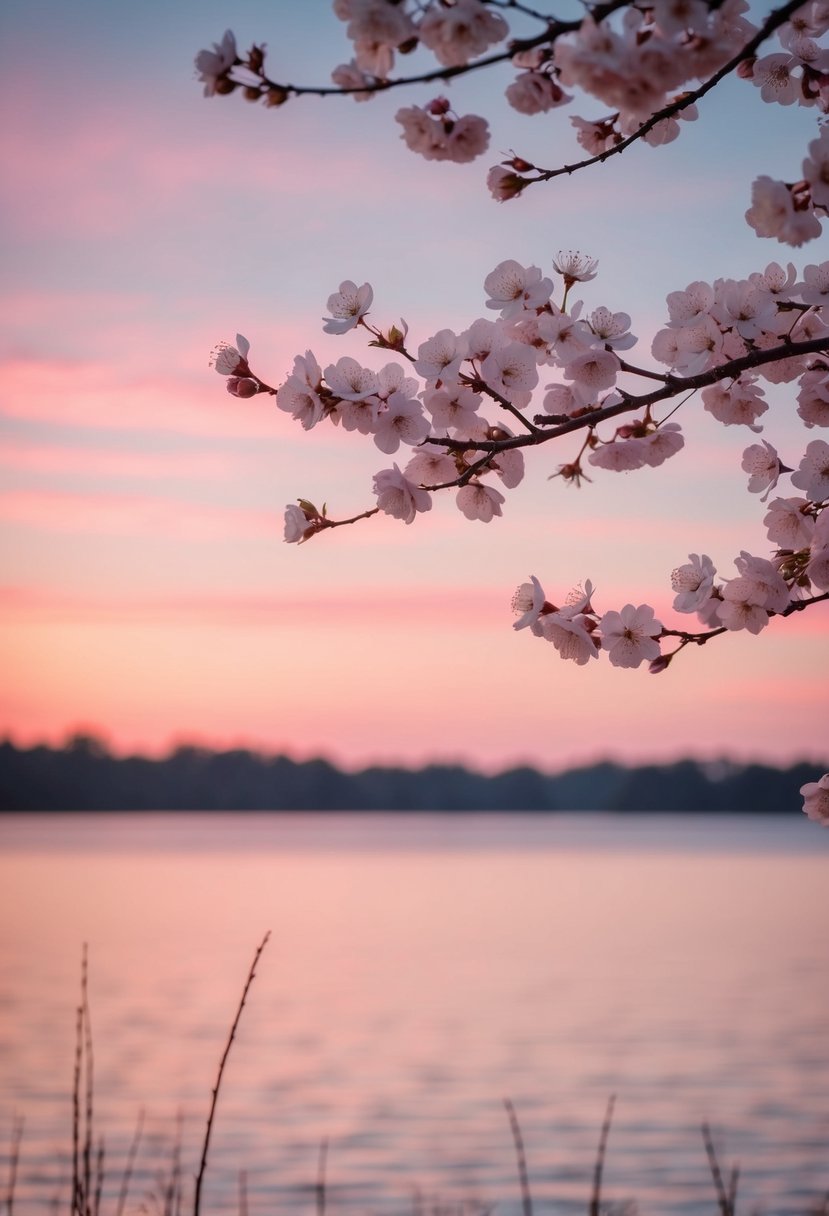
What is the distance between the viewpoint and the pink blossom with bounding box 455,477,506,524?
152 inches

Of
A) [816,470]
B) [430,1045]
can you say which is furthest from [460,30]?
[430,1045]

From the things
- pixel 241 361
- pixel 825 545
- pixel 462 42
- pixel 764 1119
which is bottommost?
pixel 764 1119

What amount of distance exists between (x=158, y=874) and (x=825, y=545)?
190ft

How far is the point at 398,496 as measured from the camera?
3.65 m

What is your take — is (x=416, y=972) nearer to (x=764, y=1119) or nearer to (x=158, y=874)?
(x=764, y=1119)

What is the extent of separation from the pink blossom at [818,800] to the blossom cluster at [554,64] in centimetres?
157

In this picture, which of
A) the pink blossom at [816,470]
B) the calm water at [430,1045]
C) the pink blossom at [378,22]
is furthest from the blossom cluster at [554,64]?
the calm water at [430,1045]

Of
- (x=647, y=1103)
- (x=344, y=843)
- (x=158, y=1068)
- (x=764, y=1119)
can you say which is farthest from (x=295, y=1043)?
(x=344, y=843)

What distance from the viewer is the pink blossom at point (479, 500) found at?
12.7 ft

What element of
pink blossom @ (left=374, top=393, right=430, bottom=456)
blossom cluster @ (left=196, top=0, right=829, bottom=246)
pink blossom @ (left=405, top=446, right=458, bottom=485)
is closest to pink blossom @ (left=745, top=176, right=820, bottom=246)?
blossom cluster @ (left=196, top=0, right=829, bottom=246)

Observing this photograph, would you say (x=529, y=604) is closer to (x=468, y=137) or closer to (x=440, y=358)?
(x=440, y=358)

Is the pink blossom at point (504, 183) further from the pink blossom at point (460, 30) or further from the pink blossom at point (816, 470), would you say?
the pink blossom at point (816, 470)

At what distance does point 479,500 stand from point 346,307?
62 centimetres

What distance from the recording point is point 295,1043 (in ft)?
62.3
